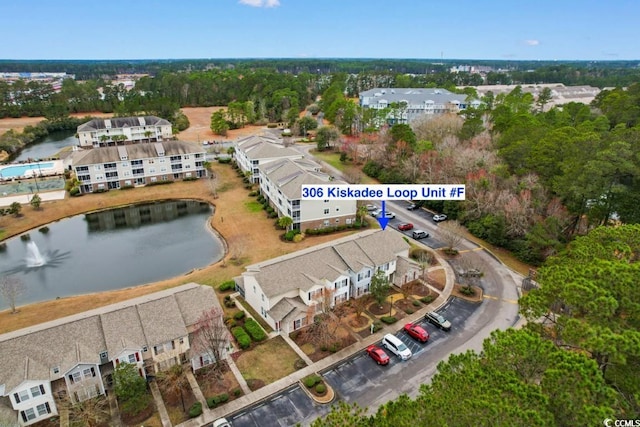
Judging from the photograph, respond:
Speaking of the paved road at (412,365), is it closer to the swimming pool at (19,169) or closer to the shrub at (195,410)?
the shrub at (195,410)

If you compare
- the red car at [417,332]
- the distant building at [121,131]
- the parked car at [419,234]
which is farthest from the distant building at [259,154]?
the red car at [417,332]

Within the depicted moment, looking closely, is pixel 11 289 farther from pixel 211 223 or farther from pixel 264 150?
pixel 264 150

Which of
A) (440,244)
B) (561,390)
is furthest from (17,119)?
(561,390)

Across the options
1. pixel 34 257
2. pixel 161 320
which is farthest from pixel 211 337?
pixel 34 257

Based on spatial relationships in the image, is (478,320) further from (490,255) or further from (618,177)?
(618,177)

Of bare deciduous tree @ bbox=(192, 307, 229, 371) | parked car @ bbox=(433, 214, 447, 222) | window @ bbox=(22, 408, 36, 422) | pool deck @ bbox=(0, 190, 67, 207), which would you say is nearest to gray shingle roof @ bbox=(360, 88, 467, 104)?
parked car @ bbox=(433, 214, 447, 222)

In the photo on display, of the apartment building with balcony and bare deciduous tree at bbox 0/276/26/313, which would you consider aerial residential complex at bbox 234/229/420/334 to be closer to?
the apartment building with balcony
